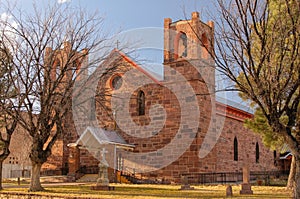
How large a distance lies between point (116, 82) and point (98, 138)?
5199 millimetres

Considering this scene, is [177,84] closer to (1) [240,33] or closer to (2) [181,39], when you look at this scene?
(2) [181,39]

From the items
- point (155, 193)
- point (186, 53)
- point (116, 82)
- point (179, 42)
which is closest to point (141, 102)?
point (116, 82)

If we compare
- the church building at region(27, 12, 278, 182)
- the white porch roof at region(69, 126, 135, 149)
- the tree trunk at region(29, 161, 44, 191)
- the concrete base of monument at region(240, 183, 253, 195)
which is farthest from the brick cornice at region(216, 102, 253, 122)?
the tree trunk at region(29, 161, 44, 191)

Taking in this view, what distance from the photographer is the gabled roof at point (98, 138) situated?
2695 cm

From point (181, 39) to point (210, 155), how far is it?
8.24 metres

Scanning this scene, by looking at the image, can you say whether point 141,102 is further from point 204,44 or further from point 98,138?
point 204,44

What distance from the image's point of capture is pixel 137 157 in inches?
1091

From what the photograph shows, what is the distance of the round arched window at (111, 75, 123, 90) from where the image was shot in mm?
29720

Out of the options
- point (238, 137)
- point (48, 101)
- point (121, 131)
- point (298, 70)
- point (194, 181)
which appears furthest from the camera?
point (238, 137)

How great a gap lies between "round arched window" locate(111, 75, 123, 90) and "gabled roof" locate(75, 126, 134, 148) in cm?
353

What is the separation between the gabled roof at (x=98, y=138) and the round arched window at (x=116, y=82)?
11.6ft

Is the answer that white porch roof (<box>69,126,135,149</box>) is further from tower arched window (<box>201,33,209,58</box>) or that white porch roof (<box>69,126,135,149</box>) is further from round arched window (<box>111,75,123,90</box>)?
tower arched window (<box>201,33,209,58</box>)

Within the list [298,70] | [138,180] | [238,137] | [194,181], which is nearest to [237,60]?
[298,70]

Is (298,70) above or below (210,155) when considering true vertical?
above
